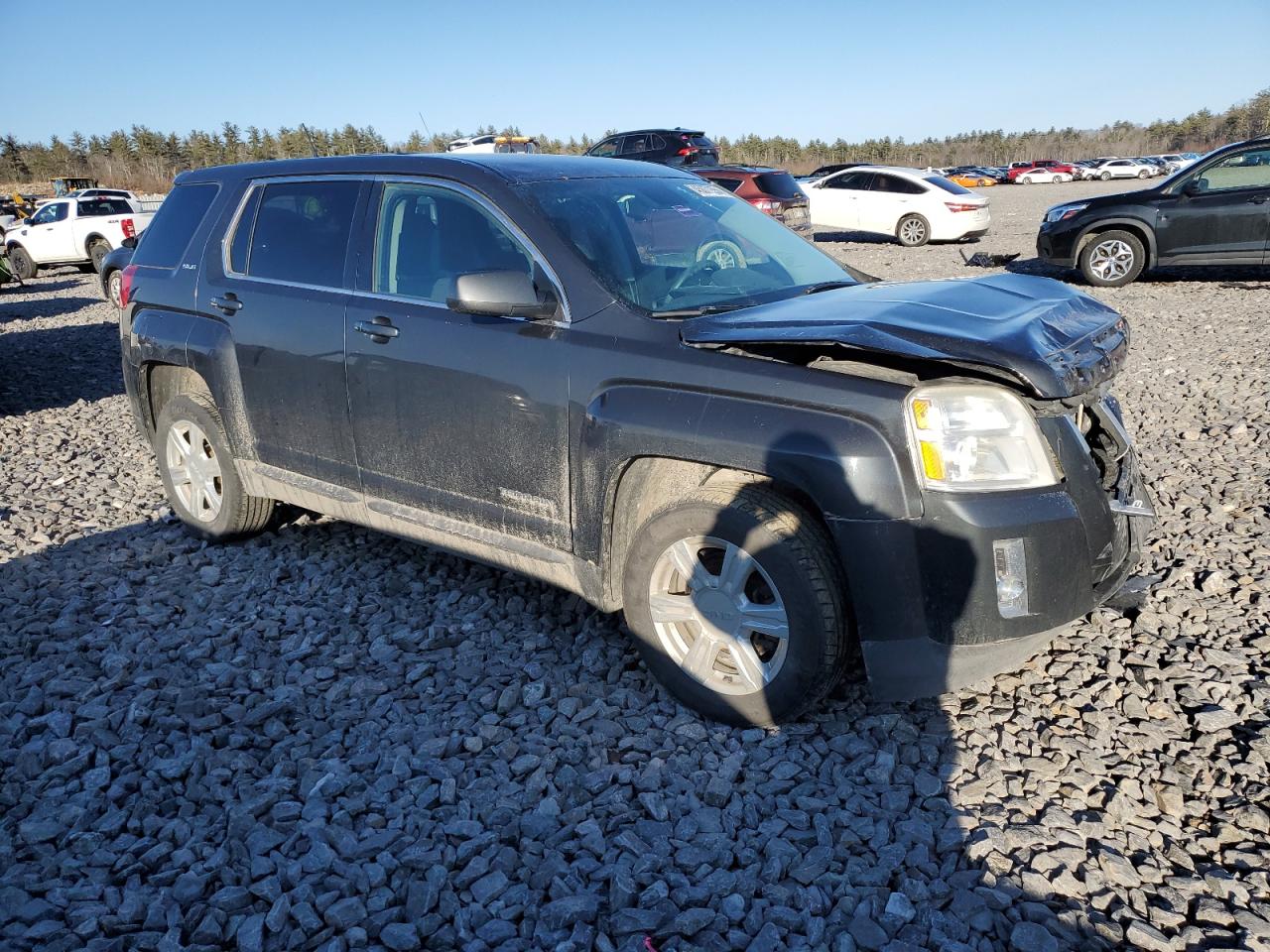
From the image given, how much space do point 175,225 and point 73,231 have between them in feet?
60.9

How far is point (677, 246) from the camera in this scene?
12.3 feet

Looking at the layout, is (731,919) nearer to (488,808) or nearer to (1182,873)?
(488,808)

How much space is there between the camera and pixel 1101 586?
9.81ft

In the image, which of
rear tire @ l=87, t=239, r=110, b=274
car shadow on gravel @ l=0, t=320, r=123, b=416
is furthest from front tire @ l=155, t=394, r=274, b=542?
rear tire @ l=87, t=239, r=110, b=274

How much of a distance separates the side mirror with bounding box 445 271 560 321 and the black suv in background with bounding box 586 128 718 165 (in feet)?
52.8

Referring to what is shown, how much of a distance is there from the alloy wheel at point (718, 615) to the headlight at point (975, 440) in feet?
2.08

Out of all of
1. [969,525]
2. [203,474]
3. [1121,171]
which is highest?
[1121,171]

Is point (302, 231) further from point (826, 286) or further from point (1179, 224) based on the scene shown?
point (1179, 224)

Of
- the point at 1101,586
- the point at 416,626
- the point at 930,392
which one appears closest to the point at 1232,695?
the point at 1101,586

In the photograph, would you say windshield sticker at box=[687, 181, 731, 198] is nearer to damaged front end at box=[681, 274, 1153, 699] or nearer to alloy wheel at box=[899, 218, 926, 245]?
damaged front end at box=[681, 274, 1153, 699]

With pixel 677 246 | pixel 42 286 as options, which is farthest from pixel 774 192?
pixel 42 286

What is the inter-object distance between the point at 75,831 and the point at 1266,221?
1333cm

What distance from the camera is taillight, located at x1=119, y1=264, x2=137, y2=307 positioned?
5.05 metres

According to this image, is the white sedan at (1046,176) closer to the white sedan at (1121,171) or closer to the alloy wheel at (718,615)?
the white sedan at (1121,171)
